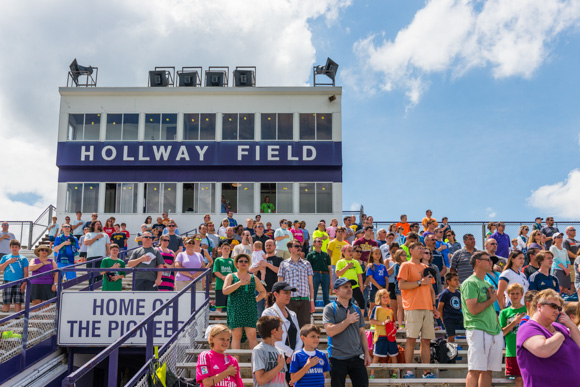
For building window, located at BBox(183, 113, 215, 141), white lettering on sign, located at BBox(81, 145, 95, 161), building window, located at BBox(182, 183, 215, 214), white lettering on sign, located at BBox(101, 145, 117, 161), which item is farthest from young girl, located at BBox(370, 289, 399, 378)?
white lettering on sign, located at BBox(81, 145, 95, 161)

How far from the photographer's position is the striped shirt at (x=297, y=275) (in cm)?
874

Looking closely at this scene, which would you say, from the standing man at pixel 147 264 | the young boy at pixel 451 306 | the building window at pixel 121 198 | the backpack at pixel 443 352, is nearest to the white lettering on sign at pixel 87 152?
the building window at pixel 121 198

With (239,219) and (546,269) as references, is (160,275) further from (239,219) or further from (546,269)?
(239,219)

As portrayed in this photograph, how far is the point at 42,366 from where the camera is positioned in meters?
9.88

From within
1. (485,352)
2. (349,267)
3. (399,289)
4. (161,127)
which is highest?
(161,127)

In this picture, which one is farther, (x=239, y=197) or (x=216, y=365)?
(x=239, y=197)

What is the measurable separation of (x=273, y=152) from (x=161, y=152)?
513 cm

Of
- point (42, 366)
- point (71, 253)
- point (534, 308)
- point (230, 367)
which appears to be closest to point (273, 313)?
point (230, 367)

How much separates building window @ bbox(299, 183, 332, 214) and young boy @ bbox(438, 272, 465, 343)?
14634 mm

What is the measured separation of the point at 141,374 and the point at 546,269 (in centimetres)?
659

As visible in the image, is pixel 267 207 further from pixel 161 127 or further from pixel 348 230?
pixel 348 230

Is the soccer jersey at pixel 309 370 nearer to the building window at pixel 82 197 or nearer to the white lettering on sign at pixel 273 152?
the white lettering on sign at pixel 273 152

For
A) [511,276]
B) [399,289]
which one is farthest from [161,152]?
[511,276]

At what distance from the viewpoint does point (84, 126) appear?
24547 mm
